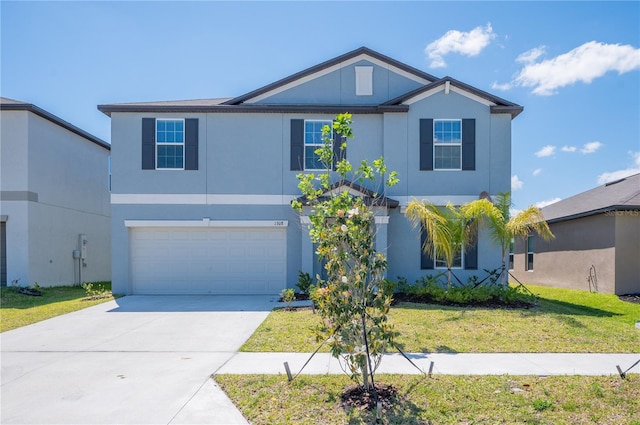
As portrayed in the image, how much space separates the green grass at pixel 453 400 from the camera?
4.30 metres

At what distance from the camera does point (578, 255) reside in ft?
52.9

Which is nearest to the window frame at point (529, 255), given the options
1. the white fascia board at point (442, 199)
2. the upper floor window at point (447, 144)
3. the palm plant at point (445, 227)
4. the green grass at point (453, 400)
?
the white fascia board at point (442, 199)

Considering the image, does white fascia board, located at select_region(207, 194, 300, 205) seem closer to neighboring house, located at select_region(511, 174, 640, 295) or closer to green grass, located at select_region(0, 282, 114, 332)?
green grass, located at select_region(0, 282, 114, 332)

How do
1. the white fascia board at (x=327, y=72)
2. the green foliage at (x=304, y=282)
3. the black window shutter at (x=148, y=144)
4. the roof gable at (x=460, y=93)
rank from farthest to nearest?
the white fascia board at (x=327, y=72), the black window shutter at (x=148, y=144), the roof gable at (x=460, y=93), the green foliage at (x=304, y=282)

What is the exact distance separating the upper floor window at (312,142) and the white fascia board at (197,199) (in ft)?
3.85

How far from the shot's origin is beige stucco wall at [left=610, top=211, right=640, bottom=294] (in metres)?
13.9

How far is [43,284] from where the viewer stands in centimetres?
1481

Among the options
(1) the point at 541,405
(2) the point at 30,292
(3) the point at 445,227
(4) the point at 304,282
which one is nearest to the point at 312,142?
(4) the point at 304,282

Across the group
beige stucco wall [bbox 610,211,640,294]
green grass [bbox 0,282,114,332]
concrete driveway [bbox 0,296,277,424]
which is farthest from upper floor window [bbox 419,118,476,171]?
green grass [bbox 0,282,114,332]

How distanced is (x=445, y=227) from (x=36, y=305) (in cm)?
1183

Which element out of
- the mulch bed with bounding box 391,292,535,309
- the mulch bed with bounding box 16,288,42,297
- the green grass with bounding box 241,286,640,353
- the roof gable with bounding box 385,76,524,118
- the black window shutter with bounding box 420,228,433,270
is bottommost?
the mulch bed with bounding box 16,288,42,297

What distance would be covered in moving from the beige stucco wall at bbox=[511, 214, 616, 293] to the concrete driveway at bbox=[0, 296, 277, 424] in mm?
12439

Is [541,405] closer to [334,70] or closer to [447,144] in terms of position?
[447,144]

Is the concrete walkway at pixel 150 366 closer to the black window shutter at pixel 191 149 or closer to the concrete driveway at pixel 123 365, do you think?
the concrete driveway at pixel 123 365
